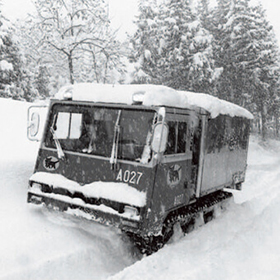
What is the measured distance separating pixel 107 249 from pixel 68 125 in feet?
7.32

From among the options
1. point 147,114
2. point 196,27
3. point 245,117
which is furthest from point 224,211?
point 196,27

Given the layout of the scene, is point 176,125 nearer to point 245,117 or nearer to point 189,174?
point 189,174

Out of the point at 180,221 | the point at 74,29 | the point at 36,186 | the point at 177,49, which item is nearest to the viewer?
the point at 36,186

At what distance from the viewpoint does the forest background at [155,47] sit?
16355mm

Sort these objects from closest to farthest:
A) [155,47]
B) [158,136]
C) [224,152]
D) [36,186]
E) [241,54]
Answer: [158,136]
[36,186]
[224,152]
[155,47]
[241,54]

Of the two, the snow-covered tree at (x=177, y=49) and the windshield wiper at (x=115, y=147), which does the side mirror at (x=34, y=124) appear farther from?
the snow-covered tree at (x=177, y=49)

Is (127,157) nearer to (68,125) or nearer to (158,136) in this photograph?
(158,136)

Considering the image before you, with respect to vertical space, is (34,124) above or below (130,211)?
Result: above

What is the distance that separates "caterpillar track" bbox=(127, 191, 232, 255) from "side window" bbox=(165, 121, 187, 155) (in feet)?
3.84

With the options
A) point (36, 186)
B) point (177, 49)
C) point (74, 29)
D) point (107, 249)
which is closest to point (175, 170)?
point (107, 249)

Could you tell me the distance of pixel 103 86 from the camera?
6.11m

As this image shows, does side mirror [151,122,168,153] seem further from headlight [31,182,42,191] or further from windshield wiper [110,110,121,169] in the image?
headlight [31,182,42,191]

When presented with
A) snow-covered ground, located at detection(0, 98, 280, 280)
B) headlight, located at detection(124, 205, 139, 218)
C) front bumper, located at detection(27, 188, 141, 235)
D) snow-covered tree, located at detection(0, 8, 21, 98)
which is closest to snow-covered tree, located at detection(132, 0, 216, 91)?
snow-covered tree, located at detection(0, 8, 21, 98)

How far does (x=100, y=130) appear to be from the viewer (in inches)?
233
